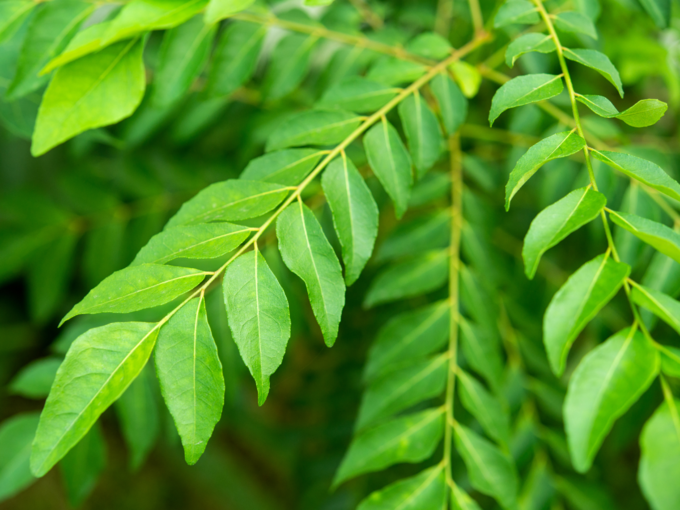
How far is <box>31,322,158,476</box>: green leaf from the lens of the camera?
1.28ft

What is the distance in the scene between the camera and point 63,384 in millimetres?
398

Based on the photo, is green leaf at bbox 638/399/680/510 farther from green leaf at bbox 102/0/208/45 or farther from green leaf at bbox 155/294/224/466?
green leaf at bbox 102/0/208/45

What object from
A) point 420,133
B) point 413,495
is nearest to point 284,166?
point 420,133

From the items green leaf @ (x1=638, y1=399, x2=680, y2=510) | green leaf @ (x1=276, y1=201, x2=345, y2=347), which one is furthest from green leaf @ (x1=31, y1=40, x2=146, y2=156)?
green leaf @ (x1=638, y1=399, x2=680, y2=510)

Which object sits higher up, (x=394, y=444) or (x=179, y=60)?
(x=179, y=60)

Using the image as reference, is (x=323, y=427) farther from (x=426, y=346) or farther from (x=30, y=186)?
(x=30, y=186)

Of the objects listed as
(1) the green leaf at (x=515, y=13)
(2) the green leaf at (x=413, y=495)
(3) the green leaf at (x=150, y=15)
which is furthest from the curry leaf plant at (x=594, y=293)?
(3) the green leaf at (x=150, y=15)

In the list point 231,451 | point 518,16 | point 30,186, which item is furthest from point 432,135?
point 231,451

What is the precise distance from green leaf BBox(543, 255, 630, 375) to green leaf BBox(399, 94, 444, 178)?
0.22 m

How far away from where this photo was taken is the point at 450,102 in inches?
23.5

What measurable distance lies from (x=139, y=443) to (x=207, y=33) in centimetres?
52

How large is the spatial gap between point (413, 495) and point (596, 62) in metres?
0.45

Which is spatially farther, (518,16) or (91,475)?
(91,475)

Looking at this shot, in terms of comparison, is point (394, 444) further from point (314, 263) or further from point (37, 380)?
point (37, 380)
